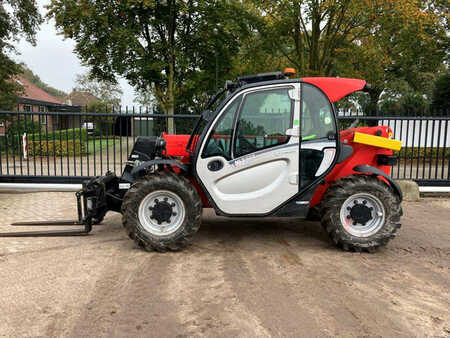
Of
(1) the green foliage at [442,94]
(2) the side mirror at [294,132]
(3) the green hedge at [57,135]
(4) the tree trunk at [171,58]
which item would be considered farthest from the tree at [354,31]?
(2) the side mirror at [294,132]

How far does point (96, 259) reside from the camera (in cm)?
440

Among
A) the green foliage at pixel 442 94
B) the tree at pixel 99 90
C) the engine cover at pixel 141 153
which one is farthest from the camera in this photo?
the tree at pixel 99 90

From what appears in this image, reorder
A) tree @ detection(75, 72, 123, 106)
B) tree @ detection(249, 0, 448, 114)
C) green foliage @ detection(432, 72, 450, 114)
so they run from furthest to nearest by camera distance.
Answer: tree @ detection(75, 72, 123, 106) < green foliage @ detection(432, 72, 450, 114) < tree @ detection(249, 0, 448, 114)

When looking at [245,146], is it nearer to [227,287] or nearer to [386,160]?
[227,287]

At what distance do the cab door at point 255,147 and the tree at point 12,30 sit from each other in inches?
779

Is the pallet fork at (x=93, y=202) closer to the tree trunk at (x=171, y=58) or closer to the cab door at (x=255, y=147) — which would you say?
the cab door at (x=255, y=147)

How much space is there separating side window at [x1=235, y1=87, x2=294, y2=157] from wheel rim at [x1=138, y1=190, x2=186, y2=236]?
3.41ft

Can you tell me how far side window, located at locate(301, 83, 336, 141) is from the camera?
4.57 m

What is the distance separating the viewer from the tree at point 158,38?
606 inches

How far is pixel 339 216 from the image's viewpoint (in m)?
4.59

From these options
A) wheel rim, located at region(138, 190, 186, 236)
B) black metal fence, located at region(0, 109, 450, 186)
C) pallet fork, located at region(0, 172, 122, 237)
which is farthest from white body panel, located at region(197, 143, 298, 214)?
black metal fence, located at region(0, 109, 450, 186)

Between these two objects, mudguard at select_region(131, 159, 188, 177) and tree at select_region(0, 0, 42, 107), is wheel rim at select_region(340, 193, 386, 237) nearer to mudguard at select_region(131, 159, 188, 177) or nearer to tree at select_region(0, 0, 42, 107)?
mudguard at select_region(131, 159, 188, 177)

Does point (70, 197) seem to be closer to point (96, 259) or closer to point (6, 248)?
point (6, 248)

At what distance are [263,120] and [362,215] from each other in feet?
5.88
